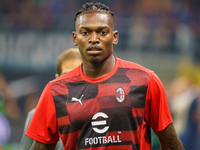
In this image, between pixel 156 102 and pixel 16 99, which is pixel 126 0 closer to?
pixel 16 99

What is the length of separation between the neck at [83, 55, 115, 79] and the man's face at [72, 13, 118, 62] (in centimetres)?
5

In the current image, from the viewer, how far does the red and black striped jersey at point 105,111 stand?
2.47 meters

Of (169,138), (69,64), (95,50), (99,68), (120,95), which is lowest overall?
(169,138)

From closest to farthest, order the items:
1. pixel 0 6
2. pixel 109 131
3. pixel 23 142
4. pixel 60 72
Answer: pixel 109 131, pixel 23 142, pixel 60 72, pixel 0 6

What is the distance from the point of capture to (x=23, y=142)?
11.2ft

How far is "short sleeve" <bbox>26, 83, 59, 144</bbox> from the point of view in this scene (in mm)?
2613

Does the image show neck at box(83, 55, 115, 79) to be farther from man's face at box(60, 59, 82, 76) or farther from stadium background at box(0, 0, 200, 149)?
stadium background at box(0, 0, 200, 149)

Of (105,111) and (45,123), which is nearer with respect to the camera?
(105,111)

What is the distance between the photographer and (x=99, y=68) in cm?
263

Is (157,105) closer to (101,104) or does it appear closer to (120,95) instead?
(120,95)

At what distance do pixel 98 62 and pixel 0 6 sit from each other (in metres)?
8.44

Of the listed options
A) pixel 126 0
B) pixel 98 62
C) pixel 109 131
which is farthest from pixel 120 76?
pixel 126 0

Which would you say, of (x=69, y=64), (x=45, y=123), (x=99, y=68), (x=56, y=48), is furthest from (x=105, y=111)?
(x=56, y=48)

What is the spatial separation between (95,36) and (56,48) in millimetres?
7105
